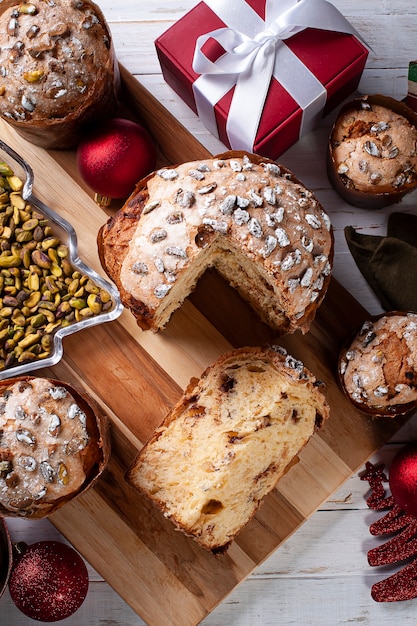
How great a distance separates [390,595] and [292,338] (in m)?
1.18

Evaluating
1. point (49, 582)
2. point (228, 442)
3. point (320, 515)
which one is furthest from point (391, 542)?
point (49, 582)

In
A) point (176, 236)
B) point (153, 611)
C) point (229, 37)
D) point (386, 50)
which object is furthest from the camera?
point (386, 50)

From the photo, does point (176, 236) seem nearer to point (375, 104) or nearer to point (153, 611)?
point (375, 104)

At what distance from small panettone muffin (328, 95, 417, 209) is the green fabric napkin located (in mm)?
177

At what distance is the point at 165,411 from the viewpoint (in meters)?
2.81

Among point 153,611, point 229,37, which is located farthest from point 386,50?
point 153,611

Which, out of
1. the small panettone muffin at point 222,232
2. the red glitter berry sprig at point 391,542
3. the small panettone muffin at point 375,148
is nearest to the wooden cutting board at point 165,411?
the red glitter berry sprig at point 391,542

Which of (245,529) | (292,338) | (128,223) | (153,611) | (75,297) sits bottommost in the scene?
(153,611)

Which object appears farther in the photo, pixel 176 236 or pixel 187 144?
pixel 187 144

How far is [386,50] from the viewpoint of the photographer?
2.94 metres

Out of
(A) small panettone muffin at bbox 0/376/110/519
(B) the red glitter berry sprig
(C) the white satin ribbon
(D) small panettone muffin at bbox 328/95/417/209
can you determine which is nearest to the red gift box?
(C) the white satin ribbon

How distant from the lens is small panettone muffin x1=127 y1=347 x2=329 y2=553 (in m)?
2.51

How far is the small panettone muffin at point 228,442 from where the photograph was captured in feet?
8.23

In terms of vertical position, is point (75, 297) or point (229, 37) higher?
point (229, 37)
